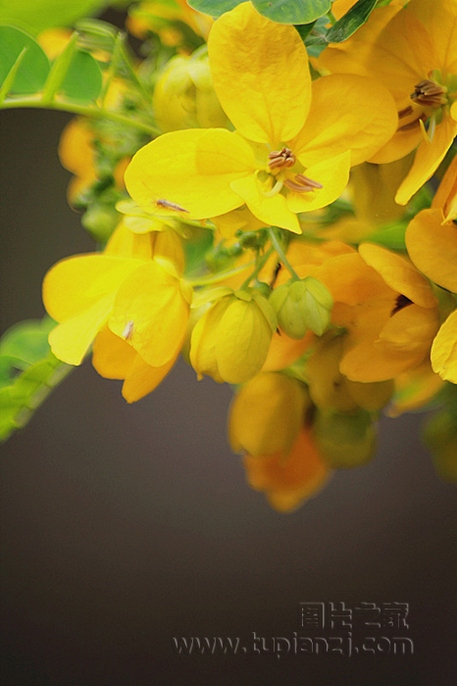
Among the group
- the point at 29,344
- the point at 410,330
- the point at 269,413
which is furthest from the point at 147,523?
the point at 410,330

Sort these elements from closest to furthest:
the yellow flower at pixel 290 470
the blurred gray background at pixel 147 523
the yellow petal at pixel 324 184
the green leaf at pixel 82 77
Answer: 1. the yellow petal at pixel 324 184
2. the green leaf at pixel 82 77
3. the yellow flower at pixel 290 470
4. the blurred gray background at pixel 147 523

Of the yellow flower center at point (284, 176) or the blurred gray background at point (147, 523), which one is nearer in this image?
the yellow flower center at point (284, 176)

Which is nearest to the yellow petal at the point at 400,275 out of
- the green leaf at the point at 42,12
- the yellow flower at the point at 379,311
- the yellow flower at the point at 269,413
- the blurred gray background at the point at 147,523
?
the yellow flower at the point at 379,311

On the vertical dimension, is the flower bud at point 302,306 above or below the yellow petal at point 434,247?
below

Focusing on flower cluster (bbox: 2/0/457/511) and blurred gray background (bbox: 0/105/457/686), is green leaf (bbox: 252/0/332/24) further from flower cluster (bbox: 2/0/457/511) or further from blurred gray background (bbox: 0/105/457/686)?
blurred gray background (bbox: 0/105/457/686)

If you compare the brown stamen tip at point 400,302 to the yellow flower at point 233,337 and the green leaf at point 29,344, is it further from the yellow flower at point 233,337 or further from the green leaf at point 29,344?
the green leaf at point 29,344

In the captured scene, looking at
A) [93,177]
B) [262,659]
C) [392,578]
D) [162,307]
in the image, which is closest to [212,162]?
[162,307]

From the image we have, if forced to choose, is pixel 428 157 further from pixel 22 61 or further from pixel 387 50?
pixel 22 61
